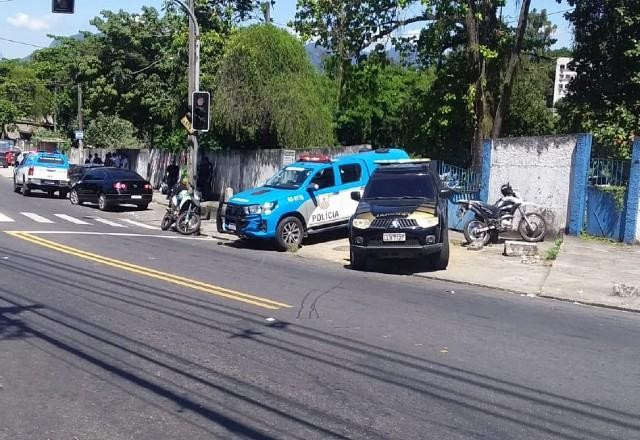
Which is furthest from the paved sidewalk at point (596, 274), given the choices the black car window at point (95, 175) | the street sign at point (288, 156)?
the black car window at point (95, 175)

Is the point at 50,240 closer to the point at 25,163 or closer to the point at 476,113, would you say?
the point at 476,113

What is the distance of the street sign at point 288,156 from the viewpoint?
2489cm

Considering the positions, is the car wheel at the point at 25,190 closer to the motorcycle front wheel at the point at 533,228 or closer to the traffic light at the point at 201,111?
the traffic light at the point at 201,111

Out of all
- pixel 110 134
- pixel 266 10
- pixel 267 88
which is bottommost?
pixel 110 134

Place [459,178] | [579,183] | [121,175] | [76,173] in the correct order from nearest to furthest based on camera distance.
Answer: [579,183] < [459,178] < [121,175] < [76,173]

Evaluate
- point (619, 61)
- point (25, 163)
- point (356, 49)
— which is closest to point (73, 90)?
point (25, 163)

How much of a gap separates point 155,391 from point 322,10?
17.4 metres

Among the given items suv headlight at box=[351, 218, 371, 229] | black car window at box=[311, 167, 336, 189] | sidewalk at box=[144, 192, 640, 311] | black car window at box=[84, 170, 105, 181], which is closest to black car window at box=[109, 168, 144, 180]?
black car window at box=[84, 170, 105, 181]

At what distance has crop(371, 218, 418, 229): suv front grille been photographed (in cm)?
1308

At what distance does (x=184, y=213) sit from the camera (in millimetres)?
20234

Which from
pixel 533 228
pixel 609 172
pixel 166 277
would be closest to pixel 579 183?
pixel 609 172

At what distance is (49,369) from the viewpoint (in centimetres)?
642

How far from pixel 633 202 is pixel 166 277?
9.98 m

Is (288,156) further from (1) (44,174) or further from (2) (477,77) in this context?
(1) (44,174)
